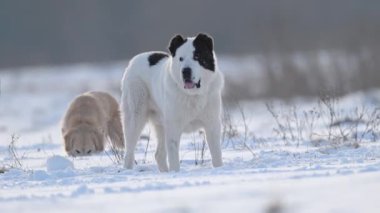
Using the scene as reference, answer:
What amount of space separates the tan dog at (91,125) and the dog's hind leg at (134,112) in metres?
2.41

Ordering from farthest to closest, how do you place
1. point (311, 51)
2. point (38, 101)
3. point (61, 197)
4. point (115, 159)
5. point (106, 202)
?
point (38, 101) → point (311, 51) → point (115, 159) → point (61, 197) → point (106, 202)

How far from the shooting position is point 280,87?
18.2 metres

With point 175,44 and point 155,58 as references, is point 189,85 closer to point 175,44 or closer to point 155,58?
point 175,44

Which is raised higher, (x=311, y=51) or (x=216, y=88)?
(x=311, y=51)

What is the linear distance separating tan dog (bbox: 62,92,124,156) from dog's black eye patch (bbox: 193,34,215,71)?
12.8 feet

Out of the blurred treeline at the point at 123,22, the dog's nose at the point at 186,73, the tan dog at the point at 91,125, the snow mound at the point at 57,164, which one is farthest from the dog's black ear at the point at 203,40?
the blurred treeline at the point at 123,22

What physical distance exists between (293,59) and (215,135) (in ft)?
37.5

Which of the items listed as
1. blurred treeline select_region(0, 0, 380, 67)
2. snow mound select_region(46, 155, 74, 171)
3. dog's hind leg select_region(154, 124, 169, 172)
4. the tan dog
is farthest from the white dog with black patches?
blurred treeline select_region(0, 0, 380, 67)

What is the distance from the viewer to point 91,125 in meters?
11.7

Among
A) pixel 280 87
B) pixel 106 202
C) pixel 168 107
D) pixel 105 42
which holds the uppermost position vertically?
pixel 105 42

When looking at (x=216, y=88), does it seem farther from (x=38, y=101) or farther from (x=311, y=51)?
(x=38, y=101)

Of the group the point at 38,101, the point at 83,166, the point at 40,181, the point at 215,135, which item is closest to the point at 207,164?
the point at 215,135

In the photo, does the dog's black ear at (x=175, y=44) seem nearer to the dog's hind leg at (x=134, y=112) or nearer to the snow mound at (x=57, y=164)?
the dog's hind leg at (x=134, y=112)

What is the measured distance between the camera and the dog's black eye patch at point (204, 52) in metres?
7.71
